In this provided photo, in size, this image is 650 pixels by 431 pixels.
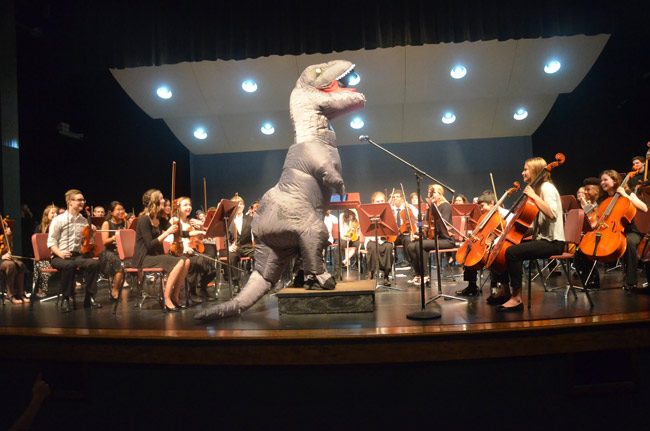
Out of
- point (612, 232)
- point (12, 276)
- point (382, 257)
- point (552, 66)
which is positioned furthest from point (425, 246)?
point (12, 276)

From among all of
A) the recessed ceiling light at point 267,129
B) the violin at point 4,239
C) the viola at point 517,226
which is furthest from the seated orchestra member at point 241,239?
the viola at point 517,226

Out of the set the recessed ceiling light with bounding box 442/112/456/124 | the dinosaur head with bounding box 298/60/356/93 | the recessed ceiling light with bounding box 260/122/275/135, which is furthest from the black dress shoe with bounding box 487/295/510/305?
the recessed ceiling light with bounding box 260/122/275/135

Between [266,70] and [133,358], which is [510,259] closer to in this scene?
[133,358]

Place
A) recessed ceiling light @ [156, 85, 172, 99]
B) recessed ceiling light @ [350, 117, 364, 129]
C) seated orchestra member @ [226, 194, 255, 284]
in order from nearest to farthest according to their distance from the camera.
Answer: seated orchestra member @ [226, 194, 255, 284]
recessed ceiling light @ [156, 85, 172, 99]
recessed ceiling light @ [350, 117, 364, 129]

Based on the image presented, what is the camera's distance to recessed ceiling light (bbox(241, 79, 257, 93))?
884 centimetres

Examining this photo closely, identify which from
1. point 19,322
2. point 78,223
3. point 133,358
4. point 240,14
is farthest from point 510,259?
point 240,14

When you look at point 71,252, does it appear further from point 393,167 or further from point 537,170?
point 393,167

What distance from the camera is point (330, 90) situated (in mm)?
4555

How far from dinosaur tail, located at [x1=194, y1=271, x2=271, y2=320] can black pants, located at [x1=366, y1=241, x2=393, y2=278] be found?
2328 millimetres

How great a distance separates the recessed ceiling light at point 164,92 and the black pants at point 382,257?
4.46 meters

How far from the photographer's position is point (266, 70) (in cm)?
862

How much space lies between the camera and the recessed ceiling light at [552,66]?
8406mm

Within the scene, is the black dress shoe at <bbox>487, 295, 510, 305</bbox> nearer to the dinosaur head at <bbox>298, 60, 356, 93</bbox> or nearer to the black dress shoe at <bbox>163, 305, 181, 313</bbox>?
the dinosaur head at <bbox>298, 60, 356, 93</bbox>

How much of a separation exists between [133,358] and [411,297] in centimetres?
271
